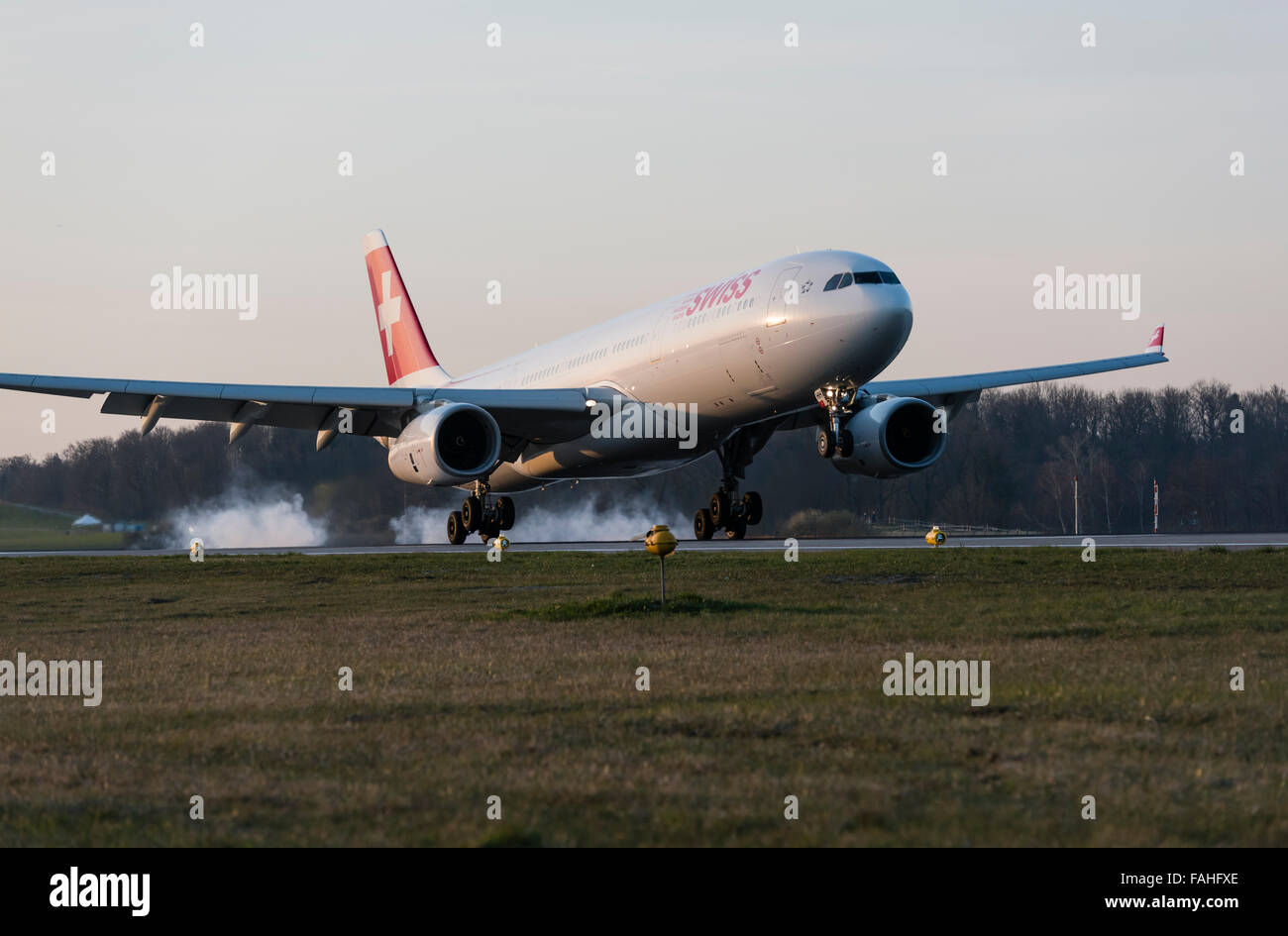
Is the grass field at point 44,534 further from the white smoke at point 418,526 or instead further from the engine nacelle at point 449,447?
the engine nacelle at point 449,447

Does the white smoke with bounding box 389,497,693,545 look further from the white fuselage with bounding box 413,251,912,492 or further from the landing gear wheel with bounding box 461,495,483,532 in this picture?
the white fuselage with bounding box 413,251,912,492

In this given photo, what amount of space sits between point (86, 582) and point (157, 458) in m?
27.4

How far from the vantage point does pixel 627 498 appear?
A: 56.2 meters

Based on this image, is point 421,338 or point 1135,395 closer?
point 421,338

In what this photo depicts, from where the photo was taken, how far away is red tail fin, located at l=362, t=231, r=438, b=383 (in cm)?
4656

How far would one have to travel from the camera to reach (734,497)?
35.7 metres

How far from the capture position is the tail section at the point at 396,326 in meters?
46.2

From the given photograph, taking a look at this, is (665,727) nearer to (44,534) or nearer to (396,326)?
(396,326)

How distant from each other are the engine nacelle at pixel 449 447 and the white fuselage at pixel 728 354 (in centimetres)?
259

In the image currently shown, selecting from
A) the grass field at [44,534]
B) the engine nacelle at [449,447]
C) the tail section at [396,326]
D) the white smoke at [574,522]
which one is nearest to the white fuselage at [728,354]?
the engine nacelle at [449,447]

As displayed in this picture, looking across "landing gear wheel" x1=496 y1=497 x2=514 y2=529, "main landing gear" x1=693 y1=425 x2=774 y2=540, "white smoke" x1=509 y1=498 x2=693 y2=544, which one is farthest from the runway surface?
"white smoke" x1=509 y1=498 x2=693 y2=544
